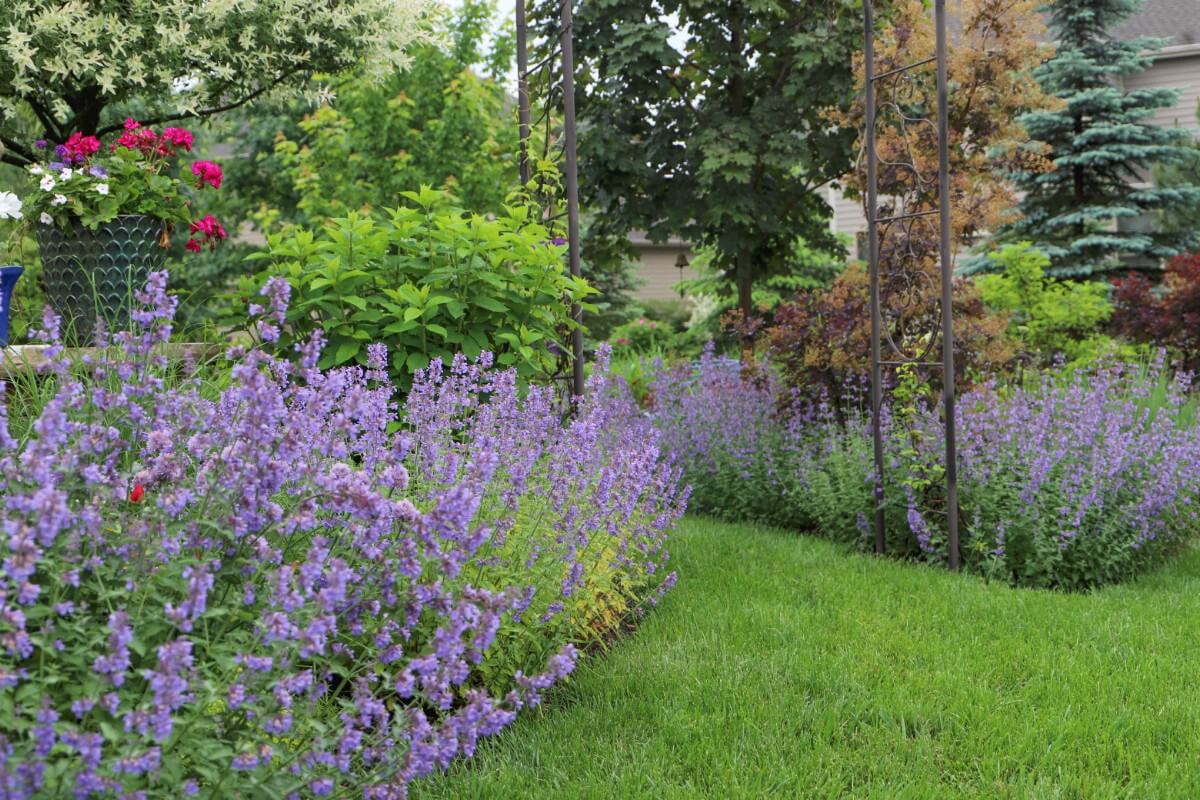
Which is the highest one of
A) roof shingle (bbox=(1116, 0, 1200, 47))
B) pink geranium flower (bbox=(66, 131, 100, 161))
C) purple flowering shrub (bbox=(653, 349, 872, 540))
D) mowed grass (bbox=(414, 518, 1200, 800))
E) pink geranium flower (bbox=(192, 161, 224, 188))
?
roof shingle (bbox=(1116, 0, 1200, 47))

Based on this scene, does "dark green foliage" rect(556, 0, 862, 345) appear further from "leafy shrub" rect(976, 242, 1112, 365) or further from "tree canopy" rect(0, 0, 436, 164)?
"tree canopy" rect(0, 0, 436, 164)

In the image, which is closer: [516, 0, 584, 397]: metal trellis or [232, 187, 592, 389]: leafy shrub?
[232, 187, 592, 389]: leafy shrub

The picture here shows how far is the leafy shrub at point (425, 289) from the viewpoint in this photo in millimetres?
4277

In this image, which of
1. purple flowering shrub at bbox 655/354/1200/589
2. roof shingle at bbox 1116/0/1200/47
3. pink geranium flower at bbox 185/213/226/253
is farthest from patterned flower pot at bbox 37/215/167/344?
roof shingle at bbox 1116/0/1200/47

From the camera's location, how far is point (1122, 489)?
5.01m

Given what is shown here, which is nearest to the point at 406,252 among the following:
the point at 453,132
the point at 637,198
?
the point at 637,198

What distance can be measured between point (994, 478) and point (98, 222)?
14.0ft

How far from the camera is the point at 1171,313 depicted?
8.61 metres

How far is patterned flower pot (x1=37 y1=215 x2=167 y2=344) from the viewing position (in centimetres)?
457

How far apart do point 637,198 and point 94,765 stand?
25.1ft

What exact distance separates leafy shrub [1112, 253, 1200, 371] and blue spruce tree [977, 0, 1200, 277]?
3.94 metres

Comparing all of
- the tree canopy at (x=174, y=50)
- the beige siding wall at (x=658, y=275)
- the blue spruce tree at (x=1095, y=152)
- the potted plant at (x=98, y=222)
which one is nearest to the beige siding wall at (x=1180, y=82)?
the blue spruce tree at (x=1095, y=152)

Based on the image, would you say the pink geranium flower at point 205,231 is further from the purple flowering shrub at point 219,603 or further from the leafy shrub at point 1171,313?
the leafy shrub at point 1171,313

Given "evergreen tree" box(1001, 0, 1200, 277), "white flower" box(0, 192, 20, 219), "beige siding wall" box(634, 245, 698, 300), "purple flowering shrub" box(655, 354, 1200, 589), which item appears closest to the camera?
"white flower" box(0, 192, 20, 219)
